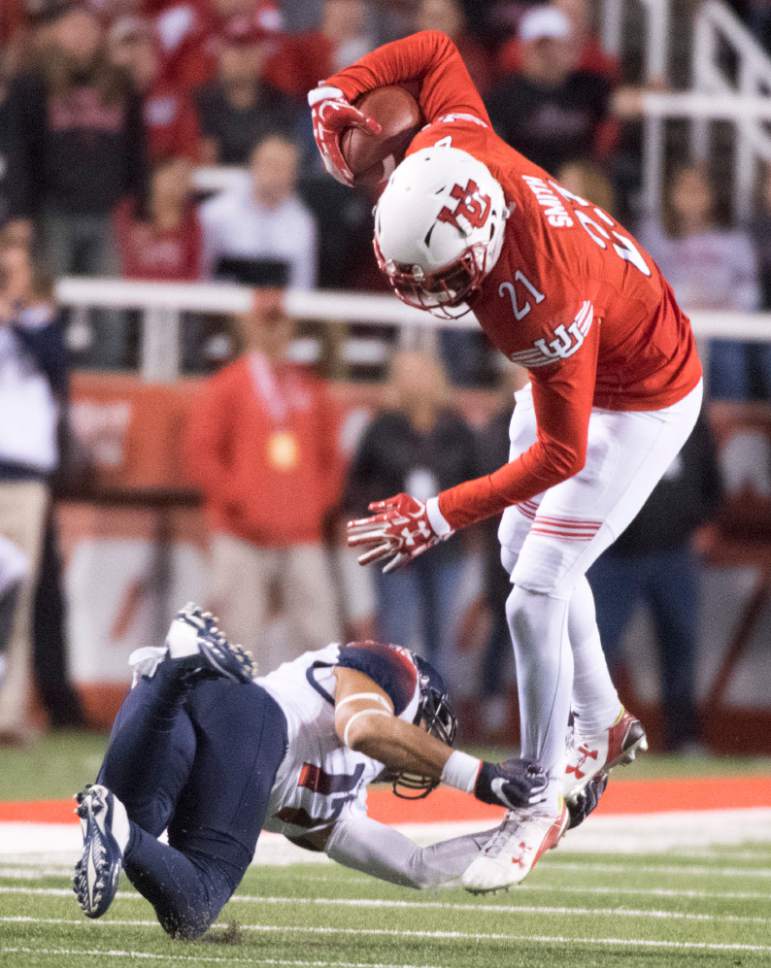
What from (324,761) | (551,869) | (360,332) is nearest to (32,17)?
(360,332)

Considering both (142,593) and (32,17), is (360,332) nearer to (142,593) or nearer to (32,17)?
(142,593)

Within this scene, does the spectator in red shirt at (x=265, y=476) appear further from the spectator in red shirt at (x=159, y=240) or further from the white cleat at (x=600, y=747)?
the white cleat at (x=600, y=747)

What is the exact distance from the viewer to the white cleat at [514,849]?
5.47 metres

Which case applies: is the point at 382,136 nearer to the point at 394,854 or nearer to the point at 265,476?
the point at 394,854

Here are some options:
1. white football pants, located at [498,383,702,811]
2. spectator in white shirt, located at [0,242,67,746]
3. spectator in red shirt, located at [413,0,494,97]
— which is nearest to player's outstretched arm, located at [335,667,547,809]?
white football pants, located at [498,383,702,811]

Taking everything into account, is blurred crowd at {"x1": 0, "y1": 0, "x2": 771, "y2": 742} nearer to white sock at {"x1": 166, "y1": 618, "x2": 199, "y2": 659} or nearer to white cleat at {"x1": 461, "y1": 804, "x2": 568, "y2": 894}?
white cleat at {"x1": 461, "y1": 804, "x2": 568, "y2": 894}

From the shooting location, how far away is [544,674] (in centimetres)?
577

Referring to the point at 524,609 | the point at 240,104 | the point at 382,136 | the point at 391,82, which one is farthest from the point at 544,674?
the point at 240,104

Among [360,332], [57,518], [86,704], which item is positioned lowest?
[86,704]

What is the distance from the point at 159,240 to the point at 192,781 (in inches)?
231

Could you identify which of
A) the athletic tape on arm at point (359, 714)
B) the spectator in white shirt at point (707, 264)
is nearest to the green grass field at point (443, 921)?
the athletic tape on arm at point (359, 714)

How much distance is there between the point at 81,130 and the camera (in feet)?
35.2

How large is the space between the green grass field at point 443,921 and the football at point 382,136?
2046 millimetres

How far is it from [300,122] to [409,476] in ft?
7.02
